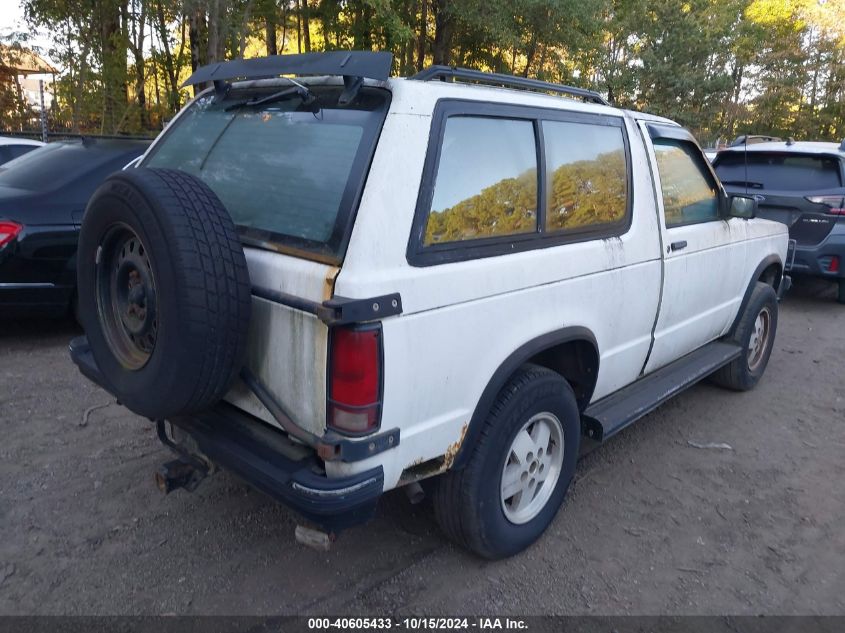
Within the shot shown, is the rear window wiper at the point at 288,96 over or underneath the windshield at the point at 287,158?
over

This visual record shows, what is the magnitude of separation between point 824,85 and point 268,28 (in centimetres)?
2499

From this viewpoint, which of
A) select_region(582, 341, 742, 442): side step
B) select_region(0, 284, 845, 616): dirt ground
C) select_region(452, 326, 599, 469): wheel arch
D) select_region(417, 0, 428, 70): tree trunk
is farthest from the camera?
select_region(417, 0, 428, 70): tree trunk

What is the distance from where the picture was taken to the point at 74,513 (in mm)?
3244

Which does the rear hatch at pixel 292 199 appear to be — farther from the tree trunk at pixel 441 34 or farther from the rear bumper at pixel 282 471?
the tree trunk at pixel 441 34

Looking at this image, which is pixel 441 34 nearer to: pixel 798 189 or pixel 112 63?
pixel 112 63

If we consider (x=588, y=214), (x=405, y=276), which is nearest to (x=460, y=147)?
(x=405, y=276)

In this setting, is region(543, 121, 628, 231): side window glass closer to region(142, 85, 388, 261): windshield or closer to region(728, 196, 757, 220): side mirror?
region(142, 85, 388, 261): windshield

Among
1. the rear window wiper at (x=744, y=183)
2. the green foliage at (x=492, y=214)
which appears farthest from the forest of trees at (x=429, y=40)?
the green foliage at (x=492, y=214)

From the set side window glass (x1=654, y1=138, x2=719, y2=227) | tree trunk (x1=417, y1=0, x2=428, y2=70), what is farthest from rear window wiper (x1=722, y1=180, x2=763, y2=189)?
tree trunk (x1=417, y1=0, x2=428, y2=70)

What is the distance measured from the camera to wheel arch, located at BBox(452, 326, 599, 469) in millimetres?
2670

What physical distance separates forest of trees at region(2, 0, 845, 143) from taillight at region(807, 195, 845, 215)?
7.79 metres

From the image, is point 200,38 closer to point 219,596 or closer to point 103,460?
point 103,460

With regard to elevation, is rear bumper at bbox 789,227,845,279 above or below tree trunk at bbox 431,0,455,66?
below

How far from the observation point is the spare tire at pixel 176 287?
2.23 metres
